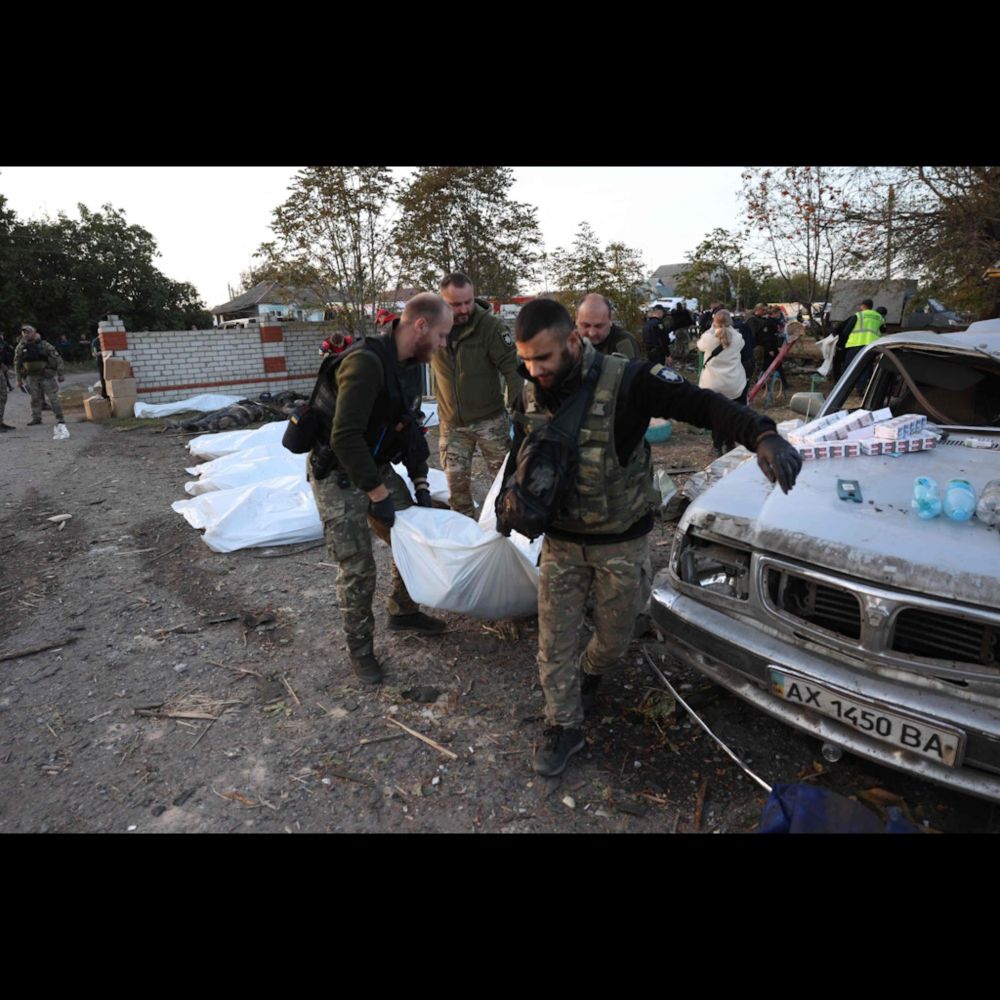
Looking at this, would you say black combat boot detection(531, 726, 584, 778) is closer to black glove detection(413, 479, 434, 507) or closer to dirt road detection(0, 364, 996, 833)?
dirt road detection(0, 364, 996, 833)

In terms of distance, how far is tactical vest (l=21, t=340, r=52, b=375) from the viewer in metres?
10.3

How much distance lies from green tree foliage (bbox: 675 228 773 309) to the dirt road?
706 inches

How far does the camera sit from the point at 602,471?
2250 millimetres

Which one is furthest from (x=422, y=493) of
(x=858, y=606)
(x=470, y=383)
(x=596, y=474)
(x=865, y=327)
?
(x=865, y=327)

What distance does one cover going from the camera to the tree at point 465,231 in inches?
564

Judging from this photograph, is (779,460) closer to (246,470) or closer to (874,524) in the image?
(874,524)

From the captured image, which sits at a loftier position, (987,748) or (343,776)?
(987,748)

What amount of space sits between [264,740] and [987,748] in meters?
2.62

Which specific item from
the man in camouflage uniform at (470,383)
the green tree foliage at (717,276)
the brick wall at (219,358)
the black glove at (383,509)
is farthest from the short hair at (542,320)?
the green tree foliage at (717,276)

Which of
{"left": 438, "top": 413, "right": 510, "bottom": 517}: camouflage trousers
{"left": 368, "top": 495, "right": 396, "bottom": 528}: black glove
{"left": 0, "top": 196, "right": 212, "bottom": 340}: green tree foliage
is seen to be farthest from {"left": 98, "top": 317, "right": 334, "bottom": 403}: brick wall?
{"left": 0, "top": 196, "right": 212, "bottom": 340}: green tree foliage

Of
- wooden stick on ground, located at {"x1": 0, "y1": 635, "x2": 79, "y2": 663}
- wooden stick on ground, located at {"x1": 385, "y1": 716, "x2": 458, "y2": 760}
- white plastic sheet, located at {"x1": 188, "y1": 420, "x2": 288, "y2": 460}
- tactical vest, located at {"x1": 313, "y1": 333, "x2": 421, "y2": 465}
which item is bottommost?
wooden stick on ground, located at {"x1": 385, "y1": 716, "x2": 458, "y2": 760}

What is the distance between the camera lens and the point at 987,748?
1763 mm
